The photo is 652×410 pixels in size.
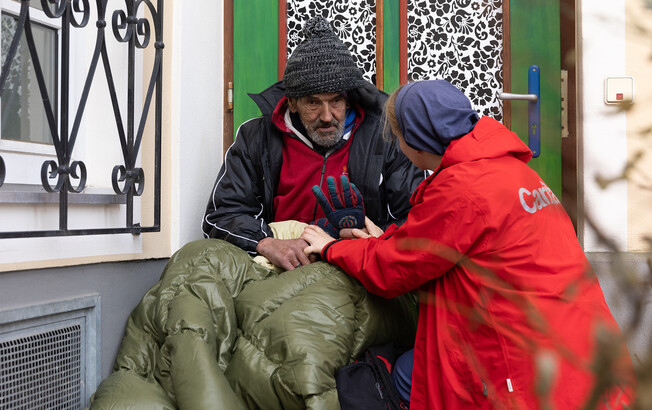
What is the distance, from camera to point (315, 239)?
1.86m

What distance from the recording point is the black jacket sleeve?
209cm

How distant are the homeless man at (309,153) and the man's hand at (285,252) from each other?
0.09m

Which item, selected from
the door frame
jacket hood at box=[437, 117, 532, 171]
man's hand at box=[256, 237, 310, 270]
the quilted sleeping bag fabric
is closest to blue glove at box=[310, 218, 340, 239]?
man's hand at box=[256, 237, 310, 270]

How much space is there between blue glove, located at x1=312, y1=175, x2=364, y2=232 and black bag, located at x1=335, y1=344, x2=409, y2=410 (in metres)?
0.49

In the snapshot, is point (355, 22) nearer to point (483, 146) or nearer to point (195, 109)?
point (195, 109)

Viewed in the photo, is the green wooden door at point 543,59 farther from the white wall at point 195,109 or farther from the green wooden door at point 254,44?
the white wall at point 195,109

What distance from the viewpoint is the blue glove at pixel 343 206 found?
194 cm

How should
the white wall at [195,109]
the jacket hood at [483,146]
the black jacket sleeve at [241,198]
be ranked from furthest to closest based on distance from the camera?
1. the white wall at [195,109]
2. the black jacket sleeve at [241,198]
3. the jacket hood at [483,146]

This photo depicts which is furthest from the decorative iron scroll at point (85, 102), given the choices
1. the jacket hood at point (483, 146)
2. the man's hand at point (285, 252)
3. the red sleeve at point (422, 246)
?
the jacket hood at point (483, 146)

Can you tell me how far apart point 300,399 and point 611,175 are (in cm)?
120

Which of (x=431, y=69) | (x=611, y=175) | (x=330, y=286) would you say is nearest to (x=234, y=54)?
(x=431, y=69)

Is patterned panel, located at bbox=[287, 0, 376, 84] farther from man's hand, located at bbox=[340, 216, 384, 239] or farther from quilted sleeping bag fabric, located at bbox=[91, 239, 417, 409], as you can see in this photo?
quilted sleeping bag fabric, located at bbox=[91, 239, 417, 409]

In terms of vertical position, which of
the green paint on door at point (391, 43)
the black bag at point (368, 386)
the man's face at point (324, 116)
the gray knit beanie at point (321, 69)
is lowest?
the black bag at point (368, 386)

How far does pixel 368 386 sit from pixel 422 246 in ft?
1.30
